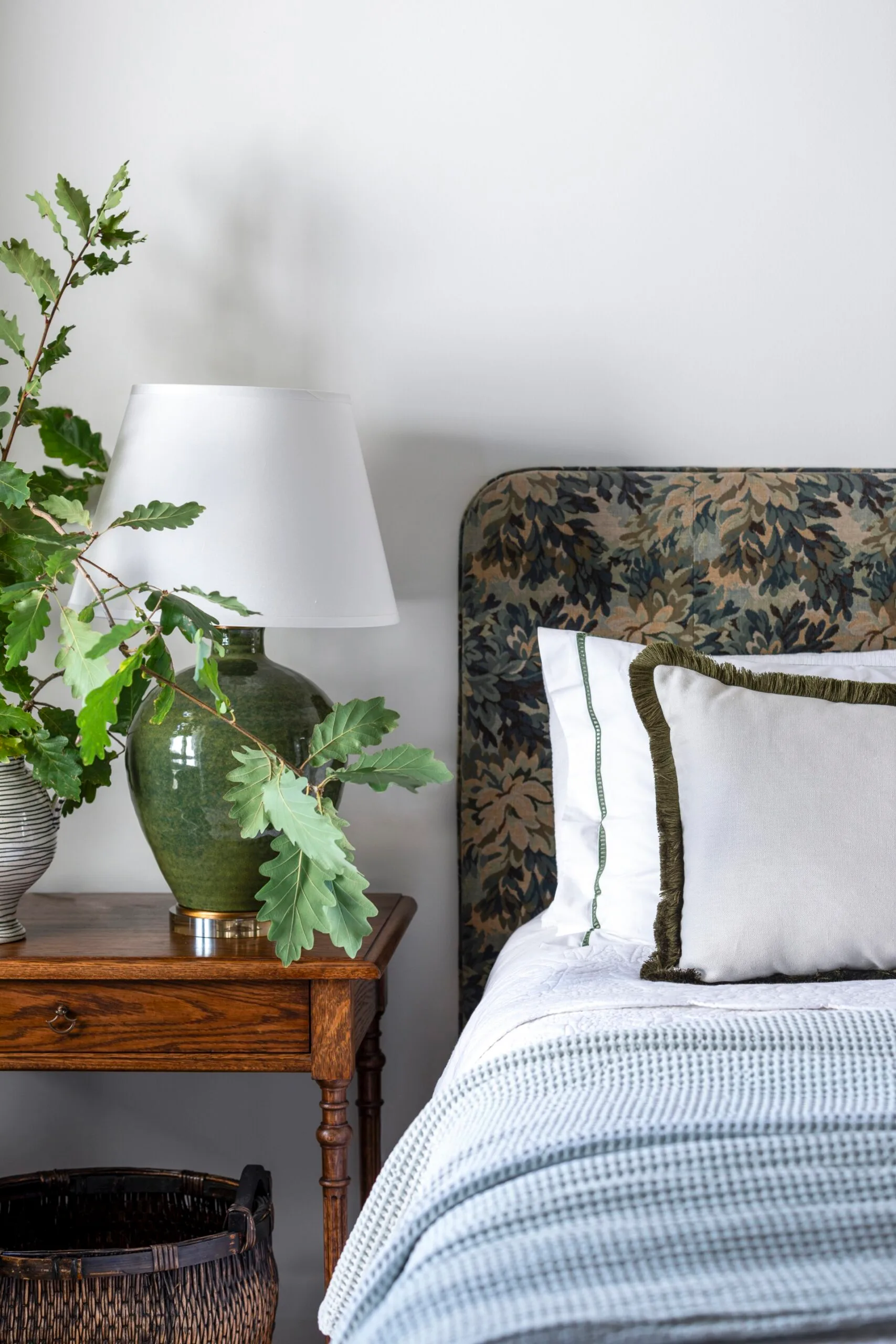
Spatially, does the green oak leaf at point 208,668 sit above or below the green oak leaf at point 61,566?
below

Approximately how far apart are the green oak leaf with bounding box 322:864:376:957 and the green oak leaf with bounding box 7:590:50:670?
18.1 inches

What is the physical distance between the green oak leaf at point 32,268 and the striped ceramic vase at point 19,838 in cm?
65

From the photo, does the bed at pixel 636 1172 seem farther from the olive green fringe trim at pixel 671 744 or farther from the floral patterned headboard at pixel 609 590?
the floral patterned headboard at pixel 609 590

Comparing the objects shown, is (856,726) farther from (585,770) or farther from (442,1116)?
(442,1116)

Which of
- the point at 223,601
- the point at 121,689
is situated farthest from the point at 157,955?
the point at 223,601

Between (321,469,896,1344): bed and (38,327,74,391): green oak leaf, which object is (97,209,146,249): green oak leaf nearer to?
(38,327,74,391): green oak leaf

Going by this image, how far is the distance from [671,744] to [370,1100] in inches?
30.8

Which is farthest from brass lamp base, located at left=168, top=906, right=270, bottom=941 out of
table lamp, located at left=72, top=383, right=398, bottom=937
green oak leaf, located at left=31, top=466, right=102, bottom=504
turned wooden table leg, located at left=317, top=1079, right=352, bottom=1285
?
green oak leaf, located at left=31, top=466, right=102, bottom=504

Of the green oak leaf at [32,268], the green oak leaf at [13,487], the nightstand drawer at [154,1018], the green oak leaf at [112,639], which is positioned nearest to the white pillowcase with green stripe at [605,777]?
the nightstand drawer at [154,1018]

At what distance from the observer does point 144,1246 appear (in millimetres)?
1571

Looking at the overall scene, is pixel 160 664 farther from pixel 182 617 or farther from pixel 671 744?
pixel 671 744

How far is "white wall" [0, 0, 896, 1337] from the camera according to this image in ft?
6.26

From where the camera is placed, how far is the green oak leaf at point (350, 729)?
1.43 meters

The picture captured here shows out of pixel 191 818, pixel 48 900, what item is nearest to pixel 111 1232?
pixel 48 900
